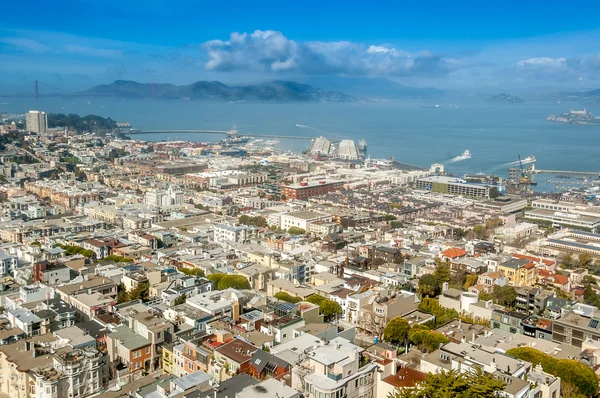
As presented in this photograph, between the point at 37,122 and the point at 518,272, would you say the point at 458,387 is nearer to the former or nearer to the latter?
the point at 518,272

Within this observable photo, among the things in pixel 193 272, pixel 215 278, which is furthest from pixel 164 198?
→ pixel 215 278

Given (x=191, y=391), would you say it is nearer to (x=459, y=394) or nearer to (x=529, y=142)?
(x=459, y=394)

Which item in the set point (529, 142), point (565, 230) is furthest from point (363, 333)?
point (529, 142)

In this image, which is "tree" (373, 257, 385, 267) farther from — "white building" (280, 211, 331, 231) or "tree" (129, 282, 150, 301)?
"tree" (129, 282, 150, 301)

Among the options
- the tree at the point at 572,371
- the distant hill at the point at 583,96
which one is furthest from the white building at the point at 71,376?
the distant hill at the point at 583,96

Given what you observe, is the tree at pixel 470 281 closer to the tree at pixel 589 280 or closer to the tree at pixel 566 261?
the tree at pixel 589 280

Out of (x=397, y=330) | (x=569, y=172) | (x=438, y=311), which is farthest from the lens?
(x=569, y=172)
